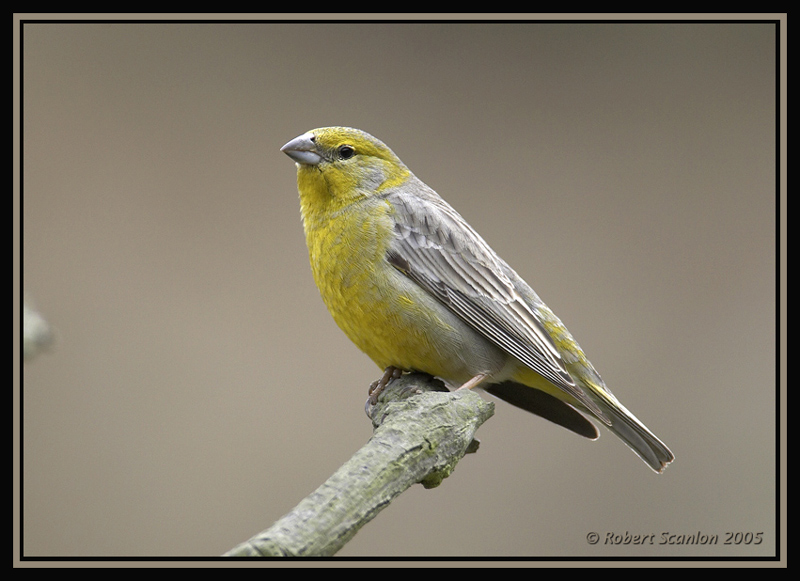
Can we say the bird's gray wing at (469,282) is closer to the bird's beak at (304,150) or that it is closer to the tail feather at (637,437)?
the tail feather at (637,437)

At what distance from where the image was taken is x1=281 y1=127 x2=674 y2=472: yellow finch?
3504 mm

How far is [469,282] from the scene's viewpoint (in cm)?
372

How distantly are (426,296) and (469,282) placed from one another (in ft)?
0.92

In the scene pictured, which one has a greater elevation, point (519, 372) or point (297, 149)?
point (297, 149)

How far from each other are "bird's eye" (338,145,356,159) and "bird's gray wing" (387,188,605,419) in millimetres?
328

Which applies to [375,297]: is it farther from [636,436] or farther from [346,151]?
[636,436]

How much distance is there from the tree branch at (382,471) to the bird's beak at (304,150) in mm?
1442

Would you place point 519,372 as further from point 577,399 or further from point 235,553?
point 235,553

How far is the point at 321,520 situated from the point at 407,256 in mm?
1754

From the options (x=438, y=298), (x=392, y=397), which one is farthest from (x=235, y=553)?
(x=438, y=298)

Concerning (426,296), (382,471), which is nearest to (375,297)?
(426,296)

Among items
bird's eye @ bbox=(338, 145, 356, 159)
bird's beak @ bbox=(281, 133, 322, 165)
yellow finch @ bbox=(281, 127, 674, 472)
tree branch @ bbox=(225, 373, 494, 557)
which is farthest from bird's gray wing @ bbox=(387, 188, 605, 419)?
tree branch @ bbox=(225, 373, 494, 557)

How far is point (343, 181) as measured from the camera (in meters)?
3.85

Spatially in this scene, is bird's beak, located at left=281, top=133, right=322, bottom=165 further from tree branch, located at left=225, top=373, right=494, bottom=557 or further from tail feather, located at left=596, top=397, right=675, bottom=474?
tail feather, located at left=596, top=397, right=675, bottom=474
